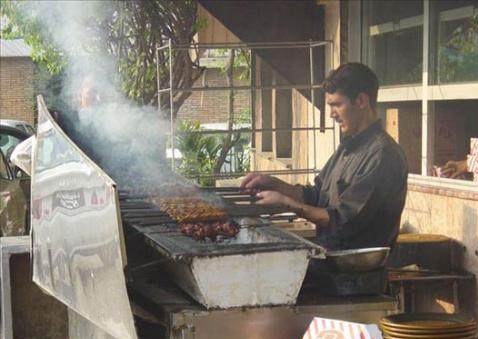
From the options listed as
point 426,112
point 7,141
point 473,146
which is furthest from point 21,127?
point 473,146

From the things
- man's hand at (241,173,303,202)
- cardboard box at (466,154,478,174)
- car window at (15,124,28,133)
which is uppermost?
car window at (15,124,28,133)

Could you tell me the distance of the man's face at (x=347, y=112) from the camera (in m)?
5.18

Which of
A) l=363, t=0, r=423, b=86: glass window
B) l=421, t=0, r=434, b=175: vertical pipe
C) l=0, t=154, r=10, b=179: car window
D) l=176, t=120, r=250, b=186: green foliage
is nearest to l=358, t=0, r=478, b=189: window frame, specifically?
l=421, t=0, r=434, b=175: vertical pipe

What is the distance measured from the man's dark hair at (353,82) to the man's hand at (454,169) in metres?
1.74

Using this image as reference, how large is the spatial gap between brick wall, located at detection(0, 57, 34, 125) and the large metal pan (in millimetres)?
28209

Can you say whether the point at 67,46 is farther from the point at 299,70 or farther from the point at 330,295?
the point at 330,295

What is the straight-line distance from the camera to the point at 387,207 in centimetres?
496

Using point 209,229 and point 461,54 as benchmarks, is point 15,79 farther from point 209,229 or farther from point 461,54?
point 209,229

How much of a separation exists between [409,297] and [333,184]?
1488mm

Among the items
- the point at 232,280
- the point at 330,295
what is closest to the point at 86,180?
the point at 232,280

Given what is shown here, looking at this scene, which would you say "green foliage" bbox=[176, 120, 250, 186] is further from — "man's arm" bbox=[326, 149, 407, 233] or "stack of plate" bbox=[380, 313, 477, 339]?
"stack of plate" bbox=[380, 313, 477, 339]

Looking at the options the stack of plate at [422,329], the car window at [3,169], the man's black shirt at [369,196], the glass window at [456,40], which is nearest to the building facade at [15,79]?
the car window at [3,169]

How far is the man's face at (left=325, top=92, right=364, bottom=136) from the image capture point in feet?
17.0

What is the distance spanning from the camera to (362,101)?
17.0ft
